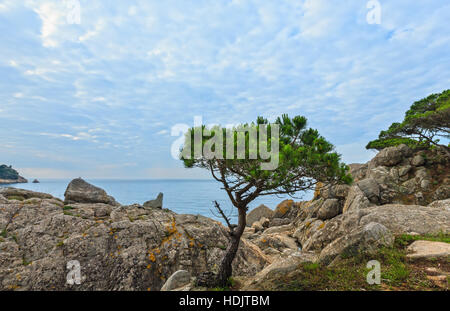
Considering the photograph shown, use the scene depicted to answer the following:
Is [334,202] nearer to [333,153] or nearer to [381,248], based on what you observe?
[381,248]

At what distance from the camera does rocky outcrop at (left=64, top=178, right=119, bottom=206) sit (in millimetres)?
12516

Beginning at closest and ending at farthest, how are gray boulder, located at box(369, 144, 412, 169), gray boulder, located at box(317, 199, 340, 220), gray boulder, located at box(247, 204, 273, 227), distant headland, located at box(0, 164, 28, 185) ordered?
1. gray boulder, located at box(317, 199, 340, 220)
2. gray boulder, located at box(369, 144, 412, 169)
3. gray boulder, located at box(247, 204, 273, 227)
4. distant headland, located at box(0, 164, 28, 185)

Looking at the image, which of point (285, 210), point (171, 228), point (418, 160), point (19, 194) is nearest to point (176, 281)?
point (171, 228)

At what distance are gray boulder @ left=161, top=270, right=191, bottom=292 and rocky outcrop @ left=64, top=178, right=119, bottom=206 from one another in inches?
331

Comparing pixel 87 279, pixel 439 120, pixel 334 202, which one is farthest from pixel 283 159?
pixel 439 120

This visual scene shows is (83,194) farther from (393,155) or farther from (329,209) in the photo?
(393,155)

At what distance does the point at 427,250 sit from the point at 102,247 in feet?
38.5

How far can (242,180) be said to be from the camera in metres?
6.36

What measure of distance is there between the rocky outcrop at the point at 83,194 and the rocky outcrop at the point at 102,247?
→ 3.66ft

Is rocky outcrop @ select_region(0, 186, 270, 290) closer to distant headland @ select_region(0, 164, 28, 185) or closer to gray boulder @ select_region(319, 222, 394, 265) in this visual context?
gray boulder @ select_region(319, 222, 394, 265)

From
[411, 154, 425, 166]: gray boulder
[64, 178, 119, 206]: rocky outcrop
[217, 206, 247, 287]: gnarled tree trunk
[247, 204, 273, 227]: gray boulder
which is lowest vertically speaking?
[247, 204, 273, 227]: gray boulder

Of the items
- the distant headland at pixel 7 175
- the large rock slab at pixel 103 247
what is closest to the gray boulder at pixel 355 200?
the large rock slab at pixel 103 247

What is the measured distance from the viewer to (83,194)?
500 inches

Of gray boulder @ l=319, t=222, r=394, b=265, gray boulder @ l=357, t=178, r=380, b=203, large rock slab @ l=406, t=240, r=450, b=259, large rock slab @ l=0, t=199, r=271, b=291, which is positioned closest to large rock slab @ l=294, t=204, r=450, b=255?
large rock slab @ l=406, t=240, r=450, b=259
